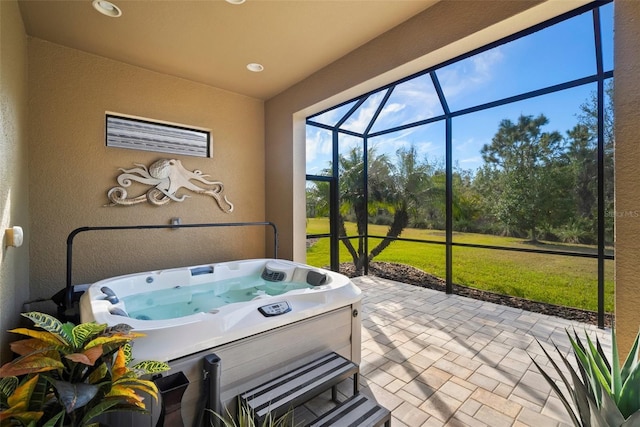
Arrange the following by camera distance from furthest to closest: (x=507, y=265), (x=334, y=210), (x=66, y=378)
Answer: (x=334, y=210) → (x=507, y=265) → (x=66, y=378)

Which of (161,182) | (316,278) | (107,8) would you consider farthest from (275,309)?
(107,8)

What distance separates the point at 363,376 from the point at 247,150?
3.30 meters

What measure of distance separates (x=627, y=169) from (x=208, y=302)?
3375 mm

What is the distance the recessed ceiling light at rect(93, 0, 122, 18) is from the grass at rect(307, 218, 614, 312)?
10.7ft

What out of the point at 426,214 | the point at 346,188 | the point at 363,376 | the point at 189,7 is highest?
the point at 189,7

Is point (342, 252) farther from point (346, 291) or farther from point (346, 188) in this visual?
point (346, 291)

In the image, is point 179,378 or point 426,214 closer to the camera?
point 179,378

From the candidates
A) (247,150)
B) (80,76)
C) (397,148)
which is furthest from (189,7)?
(397,148)

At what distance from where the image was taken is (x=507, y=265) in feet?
12.8

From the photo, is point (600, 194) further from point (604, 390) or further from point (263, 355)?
point (263, 355)

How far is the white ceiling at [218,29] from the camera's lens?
7.64 ft

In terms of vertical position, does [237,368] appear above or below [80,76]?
below

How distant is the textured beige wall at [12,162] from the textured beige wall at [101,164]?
191 millimetres

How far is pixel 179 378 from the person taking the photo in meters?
1.37
